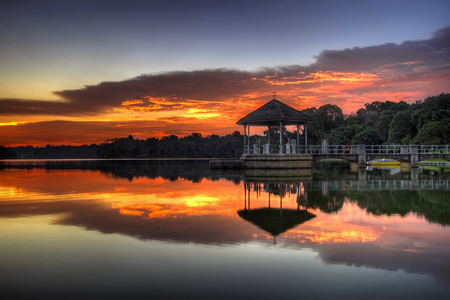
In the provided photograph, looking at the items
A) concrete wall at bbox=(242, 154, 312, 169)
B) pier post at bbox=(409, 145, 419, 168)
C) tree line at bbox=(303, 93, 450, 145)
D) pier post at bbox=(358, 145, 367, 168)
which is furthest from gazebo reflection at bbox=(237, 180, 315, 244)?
tree line at bbox=(303, 93, 450, 145)

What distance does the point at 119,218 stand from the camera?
868 cm

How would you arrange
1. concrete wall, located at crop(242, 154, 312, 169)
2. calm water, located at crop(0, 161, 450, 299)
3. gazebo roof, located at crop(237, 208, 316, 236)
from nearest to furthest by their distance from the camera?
calm water, located at crop(0, 161, 450, 299)
gazebo roof, located at crop(237, 208, 316, 236)
concrete wall, located at crop(242, 154, 312, 169)

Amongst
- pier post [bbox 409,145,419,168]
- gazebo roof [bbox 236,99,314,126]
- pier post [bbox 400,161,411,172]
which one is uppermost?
gazebo roof [bbox 236,99,314,126]

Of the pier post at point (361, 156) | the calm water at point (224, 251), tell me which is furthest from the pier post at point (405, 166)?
the calm water at point (224, 251)

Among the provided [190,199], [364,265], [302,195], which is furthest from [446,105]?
[364,265]

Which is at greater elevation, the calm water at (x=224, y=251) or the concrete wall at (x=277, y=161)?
the concrete wall at (x=277, y=161)

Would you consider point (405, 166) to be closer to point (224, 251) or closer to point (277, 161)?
point (277, 161)

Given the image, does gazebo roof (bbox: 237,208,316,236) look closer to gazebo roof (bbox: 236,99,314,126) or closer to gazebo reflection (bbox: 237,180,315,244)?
gazebo reflection (bbox: 237,180,315,244)

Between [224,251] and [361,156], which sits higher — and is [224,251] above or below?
below

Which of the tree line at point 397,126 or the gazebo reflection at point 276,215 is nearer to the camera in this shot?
the gazebo reflection at point 276,215

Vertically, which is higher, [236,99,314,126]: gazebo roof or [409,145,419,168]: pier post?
[236,99,314,126]: gazebo roof

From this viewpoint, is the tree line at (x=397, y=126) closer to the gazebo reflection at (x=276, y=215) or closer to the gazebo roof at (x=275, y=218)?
the gazebo reflection at (x=276, y=215)

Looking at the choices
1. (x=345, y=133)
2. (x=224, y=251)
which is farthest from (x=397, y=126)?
(x=224, y=251)

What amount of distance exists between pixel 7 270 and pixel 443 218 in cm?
958
